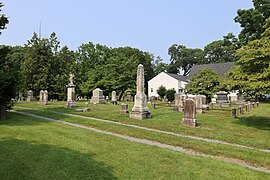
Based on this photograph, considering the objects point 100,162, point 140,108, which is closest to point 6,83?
point 140,108

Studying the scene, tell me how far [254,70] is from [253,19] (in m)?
33.4

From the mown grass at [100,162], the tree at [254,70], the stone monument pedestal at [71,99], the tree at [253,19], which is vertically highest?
the tree at [253,19]

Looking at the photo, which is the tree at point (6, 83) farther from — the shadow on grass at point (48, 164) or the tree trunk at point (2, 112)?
the shadow on grass at point (48, 164)

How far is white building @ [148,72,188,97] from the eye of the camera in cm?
5259

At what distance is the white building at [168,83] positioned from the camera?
52594 mm

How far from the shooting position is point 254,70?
1193cm

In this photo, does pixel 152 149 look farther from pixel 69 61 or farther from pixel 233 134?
pixel 69 61

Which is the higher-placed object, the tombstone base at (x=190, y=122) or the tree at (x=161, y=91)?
the tree at (x=161, y=91)

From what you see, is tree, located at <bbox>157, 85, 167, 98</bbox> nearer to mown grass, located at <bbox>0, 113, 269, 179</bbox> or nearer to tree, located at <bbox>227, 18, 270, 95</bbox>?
tree, located at <bbox>227, 18, 270, 95</bbox>

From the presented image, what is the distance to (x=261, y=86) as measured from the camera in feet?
34.4

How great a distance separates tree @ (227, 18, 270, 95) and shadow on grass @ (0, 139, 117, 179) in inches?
344

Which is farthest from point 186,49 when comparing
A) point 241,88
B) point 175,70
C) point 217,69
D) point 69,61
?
point 241,88

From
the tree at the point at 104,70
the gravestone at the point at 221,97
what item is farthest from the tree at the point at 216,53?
the gravestone at the point at 221,97

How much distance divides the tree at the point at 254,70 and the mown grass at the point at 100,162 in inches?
240
